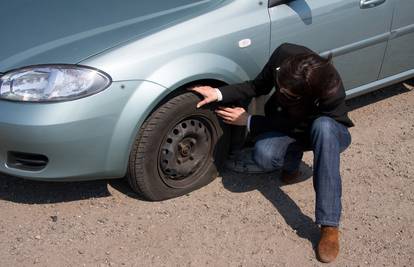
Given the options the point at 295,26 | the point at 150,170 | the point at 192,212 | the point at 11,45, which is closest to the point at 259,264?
the point at 192,212

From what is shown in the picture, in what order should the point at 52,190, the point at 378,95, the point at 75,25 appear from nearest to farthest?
the point at 75,25 < the point at 52,190 < the point at 378,95

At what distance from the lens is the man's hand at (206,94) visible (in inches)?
131

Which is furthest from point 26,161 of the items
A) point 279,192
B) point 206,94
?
point 279,192

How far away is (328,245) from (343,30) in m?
1.38

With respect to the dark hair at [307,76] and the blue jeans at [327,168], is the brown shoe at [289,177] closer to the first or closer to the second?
the blue jeans at [327,168]

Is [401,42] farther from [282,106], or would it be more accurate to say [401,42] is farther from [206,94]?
[206,94]

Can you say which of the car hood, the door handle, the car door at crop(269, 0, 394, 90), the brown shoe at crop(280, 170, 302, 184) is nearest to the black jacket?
the car door at crop(269, 0, 394, 90)

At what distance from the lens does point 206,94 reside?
3342mm

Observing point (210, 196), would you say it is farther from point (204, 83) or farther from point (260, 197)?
point (204, 83)

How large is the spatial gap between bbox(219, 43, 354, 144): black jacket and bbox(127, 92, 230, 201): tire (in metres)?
0.20

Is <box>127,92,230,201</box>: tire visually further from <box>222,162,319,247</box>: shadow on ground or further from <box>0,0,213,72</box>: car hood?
<box>0,0,213,72</box>: car hood

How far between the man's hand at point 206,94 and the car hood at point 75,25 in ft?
1.27

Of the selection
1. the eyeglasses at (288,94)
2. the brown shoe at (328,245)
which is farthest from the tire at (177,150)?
the brown shoe at (328,245)

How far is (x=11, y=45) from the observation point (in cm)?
323
